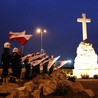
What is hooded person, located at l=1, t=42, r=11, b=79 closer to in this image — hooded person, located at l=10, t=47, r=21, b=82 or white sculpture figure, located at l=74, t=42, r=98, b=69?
hooded person, located at l=10, t=47, r=21, b=82

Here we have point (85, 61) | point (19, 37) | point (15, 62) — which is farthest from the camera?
point (85, 61)

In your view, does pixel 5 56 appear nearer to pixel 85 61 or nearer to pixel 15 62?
pixel 15 62

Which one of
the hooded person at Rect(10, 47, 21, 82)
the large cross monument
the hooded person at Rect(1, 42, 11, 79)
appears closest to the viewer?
the hooded person at Rect(1, 42, 11, 79)

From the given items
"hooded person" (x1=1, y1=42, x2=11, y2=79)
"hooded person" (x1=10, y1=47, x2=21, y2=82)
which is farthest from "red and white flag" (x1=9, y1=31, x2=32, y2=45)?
"hooded person" (x1=1, y1=42, x2=11, y2=79)

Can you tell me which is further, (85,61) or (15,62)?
(85,61)

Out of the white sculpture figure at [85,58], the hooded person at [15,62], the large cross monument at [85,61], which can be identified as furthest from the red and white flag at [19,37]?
the white sculpture figure at [85,58]

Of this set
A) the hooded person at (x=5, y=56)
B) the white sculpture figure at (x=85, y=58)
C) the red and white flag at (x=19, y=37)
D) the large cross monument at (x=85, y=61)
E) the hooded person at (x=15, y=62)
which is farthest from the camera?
the white sculpture figure at (x=85, y=58)

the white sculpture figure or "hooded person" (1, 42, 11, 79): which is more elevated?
the white sculpture figure

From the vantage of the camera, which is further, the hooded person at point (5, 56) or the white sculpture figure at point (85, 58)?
the white sculpture figure at point (85, 58)

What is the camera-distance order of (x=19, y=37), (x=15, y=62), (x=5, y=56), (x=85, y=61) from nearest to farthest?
1. (x=5, y=56)
2. (x=15, y=62)
3. (x=19, y=37)
4. (x=85, y=61)

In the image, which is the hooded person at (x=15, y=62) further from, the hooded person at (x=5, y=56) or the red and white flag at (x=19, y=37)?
the red and white flag at (x=19, y=37)

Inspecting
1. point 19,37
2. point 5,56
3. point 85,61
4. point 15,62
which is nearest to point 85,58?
point 85,61

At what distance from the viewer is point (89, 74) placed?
2491cm

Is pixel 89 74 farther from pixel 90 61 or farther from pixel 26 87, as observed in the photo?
pixel 26 87
